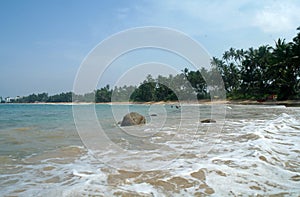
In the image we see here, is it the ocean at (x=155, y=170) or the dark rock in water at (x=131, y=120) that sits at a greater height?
the dark rock in water at (x=131, y=120)

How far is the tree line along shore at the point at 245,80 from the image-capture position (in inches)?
1534

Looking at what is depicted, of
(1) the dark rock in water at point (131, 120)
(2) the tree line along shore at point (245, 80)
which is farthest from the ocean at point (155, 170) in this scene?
(2) the tree line along shore at point (245, 80)

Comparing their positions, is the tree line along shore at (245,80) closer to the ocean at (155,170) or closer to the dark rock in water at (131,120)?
the dark rock in water at (131,120)

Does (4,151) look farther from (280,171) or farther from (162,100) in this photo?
(162,100)

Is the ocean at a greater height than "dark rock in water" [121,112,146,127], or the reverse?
"dark rock in water" [121,112,146,127]

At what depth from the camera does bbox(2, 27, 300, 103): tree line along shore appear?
39.0 meters

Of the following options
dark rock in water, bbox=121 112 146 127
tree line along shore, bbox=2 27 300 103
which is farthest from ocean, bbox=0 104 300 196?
tree line along shore, bbox=2 27 300 103

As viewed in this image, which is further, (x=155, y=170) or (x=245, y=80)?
(x=245, y=80)

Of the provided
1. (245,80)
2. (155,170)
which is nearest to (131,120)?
(155,170)

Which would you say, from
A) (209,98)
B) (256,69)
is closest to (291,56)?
(256,69)

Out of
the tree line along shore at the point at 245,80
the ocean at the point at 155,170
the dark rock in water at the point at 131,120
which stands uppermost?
the tree line along shore at the point at 245,80

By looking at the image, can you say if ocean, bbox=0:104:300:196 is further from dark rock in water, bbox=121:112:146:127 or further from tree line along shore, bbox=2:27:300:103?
tree line along shore, bbox=2:27:300:103

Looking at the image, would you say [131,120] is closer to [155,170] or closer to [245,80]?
[155,170]

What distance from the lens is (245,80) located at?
5541 cm
